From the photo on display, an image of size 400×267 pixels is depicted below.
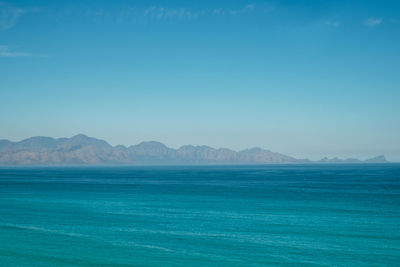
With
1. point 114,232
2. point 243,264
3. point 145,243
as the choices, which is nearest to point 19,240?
point 114,232

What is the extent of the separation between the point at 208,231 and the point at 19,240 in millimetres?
14057

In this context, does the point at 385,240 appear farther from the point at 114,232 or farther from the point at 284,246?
the point at 114,232

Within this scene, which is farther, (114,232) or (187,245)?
(114,232)

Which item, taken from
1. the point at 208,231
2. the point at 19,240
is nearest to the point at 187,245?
the point at 208,231

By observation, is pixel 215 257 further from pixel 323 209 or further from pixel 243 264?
pixel 323 209

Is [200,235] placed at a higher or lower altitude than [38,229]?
higher

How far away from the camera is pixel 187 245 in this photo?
27281mm

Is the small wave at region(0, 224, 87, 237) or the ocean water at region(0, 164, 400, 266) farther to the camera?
the small wave at region(0, 224, 87, 237)

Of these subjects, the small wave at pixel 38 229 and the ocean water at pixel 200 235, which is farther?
the small wave at pixel 38 229

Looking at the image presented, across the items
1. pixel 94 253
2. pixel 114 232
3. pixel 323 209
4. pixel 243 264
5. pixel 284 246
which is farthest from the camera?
pixel 323 209

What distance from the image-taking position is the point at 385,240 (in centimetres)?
2838

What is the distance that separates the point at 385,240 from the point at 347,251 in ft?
15.3

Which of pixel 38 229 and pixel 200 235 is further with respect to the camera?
pixel 38 229

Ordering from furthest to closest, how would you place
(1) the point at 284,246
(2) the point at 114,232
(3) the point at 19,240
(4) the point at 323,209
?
(4) the point at 323,209, (2) the point at 114,232, (3) the point at 19,240, (1) the point at 284,246
